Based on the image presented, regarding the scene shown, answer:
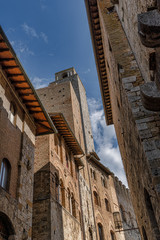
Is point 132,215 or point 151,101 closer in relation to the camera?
point 151,101

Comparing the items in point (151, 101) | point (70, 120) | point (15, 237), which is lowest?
point (15, 237)

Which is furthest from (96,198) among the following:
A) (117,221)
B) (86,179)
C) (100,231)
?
(117,221)

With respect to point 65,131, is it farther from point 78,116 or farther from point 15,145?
point 78,116

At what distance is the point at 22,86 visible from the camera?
9.51 m

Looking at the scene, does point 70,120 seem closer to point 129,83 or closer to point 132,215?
point 132,215

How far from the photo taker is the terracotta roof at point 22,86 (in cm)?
817

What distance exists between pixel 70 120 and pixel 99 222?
9.61 meters

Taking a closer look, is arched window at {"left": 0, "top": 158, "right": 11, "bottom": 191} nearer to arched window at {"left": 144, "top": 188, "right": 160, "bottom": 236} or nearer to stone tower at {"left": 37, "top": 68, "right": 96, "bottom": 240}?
arched window at {"left": 144, "top": 188, "right": 160, "bottom": 236}

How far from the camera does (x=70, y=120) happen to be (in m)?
22.2

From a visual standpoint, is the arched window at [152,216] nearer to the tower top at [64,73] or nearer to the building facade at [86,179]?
the building facade at [86,179]

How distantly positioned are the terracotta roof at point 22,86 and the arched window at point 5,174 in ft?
10.7

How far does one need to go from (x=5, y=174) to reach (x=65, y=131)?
7.63 meters

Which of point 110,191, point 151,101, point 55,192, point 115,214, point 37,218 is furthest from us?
point 110,191

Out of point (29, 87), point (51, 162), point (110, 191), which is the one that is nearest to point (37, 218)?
point (51, 162)
